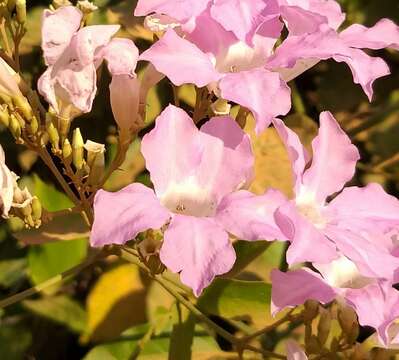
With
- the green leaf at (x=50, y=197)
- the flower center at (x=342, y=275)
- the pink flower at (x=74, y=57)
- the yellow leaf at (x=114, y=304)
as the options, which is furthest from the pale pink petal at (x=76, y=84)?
the yellow leaf at (x=114, y=304)

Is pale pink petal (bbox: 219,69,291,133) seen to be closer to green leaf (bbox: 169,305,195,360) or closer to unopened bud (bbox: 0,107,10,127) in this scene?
unopened bud (bbox: 0,107,10,127)

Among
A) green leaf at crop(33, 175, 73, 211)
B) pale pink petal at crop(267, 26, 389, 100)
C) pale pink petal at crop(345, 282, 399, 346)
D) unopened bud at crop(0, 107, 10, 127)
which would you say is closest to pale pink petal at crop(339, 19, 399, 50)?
pale pink petal at crop(267, 26, 389, 100)

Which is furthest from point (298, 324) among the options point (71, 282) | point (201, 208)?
point (201, 208)

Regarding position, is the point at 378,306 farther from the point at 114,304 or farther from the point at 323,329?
the point at 114,304

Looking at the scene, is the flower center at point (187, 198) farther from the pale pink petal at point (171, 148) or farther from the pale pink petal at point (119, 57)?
the pale pink petal at point (119, 57)

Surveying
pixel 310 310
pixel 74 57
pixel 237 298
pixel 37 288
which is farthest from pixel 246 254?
pixel 74 57

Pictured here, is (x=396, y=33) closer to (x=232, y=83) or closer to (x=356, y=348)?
(x=232, y=83)
